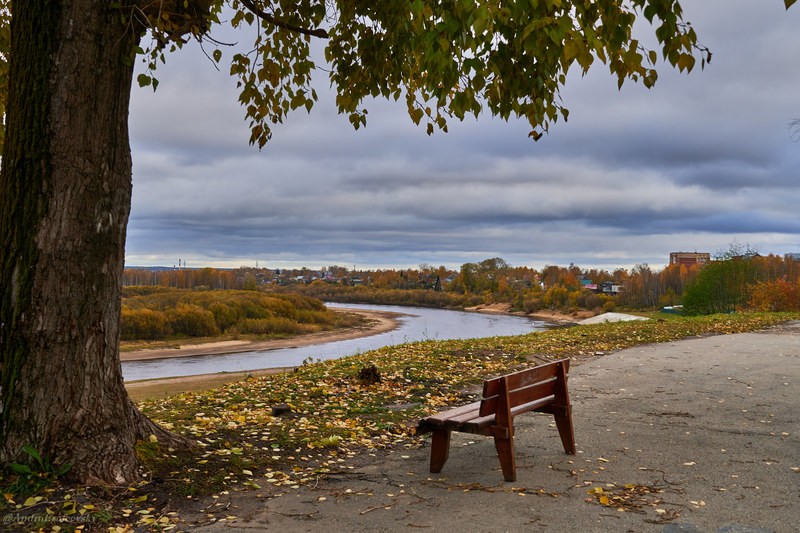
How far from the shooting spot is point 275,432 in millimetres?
6715

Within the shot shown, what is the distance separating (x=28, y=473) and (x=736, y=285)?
58328mm

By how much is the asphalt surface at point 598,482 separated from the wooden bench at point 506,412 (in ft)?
0.69

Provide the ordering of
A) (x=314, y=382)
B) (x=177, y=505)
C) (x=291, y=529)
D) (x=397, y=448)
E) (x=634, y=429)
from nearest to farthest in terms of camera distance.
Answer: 1. (x=291, y=529)
2. (x=177, y=505)
3. (x=397, y=448)
4. (x=634, y=429)
5. (x=314, y=382)

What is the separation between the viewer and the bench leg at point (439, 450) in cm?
555

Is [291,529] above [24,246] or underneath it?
underneath

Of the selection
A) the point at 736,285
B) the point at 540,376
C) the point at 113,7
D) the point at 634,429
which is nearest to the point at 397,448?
the point at 540,376

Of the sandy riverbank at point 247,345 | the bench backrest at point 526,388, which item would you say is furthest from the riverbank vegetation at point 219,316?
the bench backrest at point 526,388

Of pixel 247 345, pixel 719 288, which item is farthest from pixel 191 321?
pixel 719 288

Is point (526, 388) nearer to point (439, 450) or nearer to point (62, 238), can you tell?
point (439, 450)

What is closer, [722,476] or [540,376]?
[722,476]

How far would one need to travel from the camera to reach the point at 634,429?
23.7ft

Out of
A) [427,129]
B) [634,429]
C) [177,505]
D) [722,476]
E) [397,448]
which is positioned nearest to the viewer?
[177,505]

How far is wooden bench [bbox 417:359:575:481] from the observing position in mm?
5309

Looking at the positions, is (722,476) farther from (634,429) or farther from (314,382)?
(314,382)
